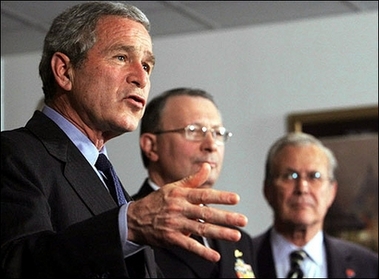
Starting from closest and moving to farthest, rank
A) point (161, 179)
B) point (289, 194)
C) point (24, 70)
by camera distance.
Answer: point (161, 179) < point (289, 194) < point (24, 70)

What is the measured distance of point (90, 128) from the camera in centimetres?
238

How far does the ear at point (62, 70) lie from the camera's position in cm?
241

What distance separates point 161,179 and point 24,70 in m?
3.13

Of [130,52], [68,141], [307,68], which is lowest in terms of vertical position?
[68,141]

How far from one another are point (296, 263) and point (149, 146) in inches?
41.4

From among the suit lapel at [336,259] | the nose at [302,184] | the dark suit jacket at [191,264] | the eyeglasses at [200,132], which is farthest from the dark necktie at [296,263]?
the eyeglasses at [200,132]

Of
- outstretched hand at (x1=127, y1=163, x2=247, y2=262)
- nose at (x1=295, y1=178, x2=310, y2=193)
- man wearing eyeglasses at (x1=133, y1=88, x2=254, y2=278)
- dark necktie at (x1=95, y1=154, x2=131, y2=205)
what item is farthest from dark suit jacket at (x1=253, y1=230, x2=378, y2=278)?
outstretched hand at (x1=127, y1=163, x2=247, y2=262)

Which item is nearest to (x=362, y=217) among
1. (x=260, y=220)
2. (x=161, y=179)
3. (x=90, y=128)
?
(x=260, y=220)

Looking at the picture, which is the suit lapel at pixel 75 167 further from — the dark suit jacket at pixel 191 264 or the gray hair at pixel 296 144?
the gray hair at pixel 296 144

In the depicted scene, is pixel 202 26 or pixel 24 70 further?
pixel 24 70

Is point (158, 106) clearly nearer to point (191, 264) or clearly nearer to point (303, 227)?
point (191, 264)

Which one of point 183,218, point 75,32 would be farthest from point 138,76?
point 183,218

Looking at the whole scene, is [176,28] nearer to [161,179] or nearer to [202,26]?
[202,26]

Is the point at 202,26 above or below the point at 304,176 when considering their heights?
above
